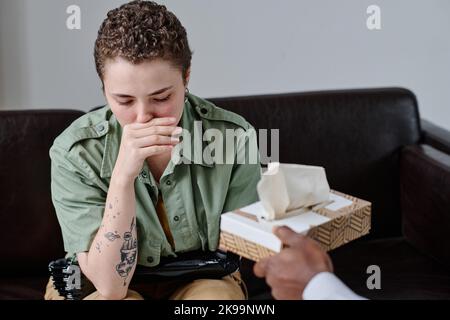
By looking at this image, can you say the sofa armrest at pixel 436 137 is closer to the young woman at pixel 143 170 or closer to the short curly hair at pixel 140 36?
the young woman at pixel 143 170

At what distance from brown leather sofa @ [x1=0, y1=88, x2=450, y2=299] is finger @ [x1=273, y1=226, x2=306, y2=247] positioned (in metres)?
0.92

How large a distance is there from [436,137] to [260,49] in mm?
765

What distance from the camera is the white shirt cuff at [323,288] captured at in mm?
1172

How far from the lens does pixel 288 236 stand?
113 centimetres

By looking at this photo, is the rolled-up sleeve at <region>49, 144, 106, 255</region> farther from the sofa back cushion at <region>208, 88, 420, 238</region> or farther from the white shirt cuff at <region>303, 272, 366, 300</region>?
the sofa back cushion at <region>208, 88, 420, 238</region>

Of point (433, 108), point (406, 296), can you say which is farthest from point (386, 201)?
point (433, 108)

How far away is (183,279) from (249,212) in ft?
1.63

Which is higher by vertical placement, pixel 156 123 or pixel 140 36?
pixel 140 36

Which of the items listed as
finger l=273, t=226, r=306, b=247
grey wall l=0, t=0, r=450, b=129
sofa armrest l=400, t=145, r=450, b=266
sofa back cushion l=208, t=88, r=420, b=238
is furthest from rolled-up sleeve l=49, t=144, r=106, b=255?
sofa armrest l=400, t=145, r=450, b=266

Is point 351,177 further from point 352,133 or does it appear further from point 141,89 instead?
point 141,89

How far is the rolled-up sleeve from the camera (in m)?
1.54

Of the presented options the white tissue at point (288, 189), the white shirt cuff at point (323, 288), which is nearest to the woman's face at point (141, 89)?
the white tissue at point (288, 189)

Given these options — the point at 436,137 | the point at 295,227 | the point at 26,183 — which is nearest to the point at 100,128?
the point at 26,183
